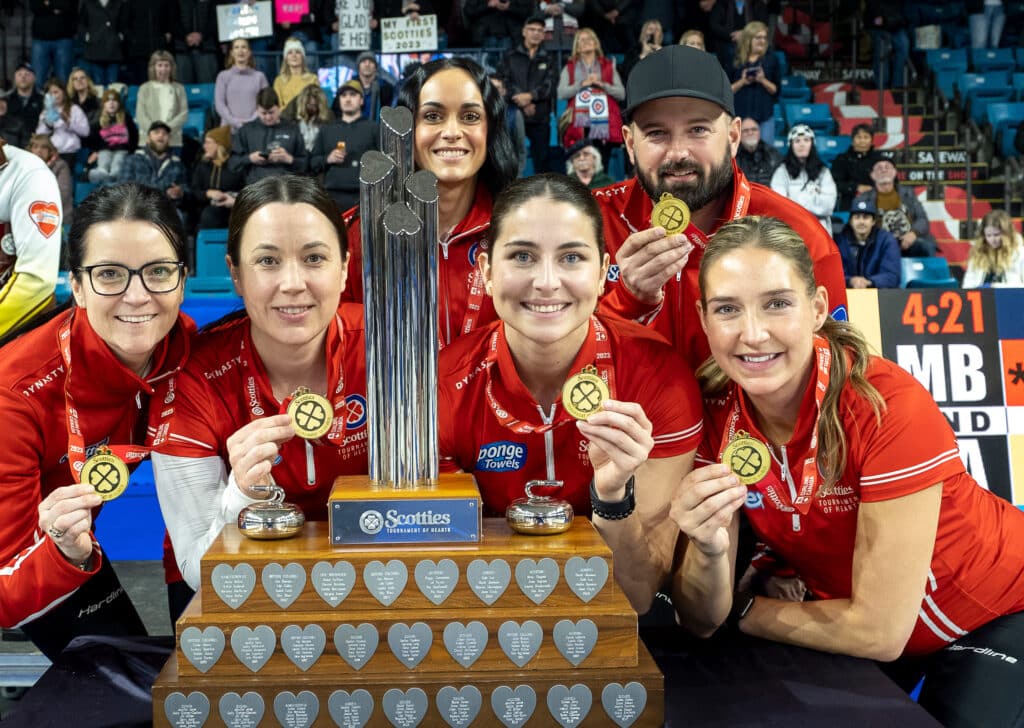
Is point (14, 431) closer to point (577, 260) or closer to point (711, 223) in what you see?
point (577, 260)

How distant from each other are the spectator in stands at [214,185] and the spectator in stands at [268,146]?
6.9 inches

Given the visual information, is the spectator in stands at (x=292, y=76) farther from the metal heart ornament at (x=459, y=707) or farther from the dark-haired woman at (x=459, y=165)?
the metal heart ornament at (x=459, y=707)

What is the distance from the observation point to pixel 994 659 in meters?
2.45

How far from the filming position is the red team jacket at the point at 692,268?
309cm

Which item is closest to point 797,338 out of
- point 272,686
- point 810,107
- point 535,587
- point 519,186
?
point 519,186

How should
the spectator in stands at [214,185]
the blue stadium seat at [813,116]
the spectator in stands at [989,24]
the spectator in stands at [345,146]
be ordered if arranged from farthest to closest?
the spectator in stands at [989,24]
the blue stadium seat at [813,116]
the spectator in stands at [214,185]
the spectator in stands at [345,146]

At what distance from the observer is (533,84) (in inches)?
407

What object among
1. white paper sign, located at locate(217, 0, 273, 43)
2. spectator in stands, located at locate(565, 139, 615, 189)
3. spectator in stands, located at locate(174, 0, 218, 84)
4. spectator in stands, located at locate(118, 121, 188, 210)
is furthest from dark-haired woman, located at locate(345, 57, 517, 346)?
spectator in stands, located at locate(174, 0, 218, 84)

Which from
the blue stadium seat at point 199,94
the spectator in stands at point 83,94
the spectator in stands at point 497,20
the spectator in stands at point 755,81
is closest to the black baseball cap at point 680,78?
the spectator in stands at point 755,81

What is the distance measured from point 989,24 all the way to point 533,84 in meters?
7.97

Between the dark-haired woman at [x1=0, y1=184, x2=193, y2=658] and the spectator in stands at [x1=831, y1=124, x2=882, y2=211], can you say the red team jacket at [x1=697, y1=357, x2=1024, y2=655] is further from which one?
the spectator in stands at [x1=831, y1=124, x2=882, y2=211]

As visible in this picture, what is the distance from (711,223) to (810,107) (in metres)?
11.0

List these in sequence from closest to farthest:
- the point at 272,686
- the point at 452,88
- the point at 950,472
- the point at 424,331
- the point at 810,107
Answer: the point at 272,686
the point at 424,331
the point at 950,472
the point at 452,88
the point at 810,107

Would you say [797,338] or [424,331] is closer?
[424,331]
